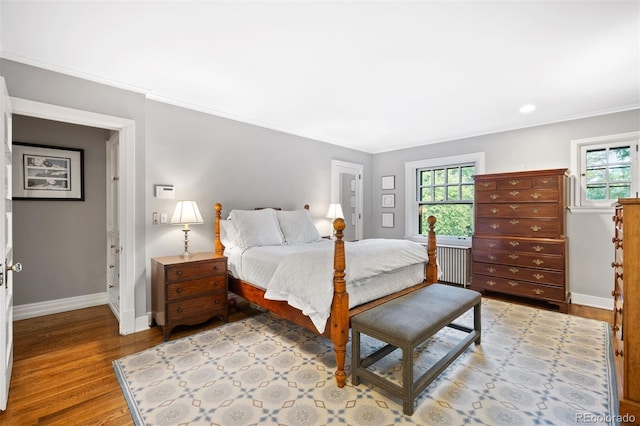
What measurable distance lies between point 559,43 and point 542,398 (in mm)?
2560

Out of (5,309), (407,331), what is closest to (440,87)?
(407,331)

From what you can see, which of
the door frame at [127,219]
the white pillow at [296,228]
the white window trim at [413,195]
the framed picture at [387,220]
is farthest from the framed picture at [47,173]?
the white window trim at [413,195]

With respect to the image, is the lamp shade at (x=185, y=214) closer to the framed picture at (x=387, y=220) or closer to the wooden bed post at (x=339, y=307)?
the wooden bed post at (x=339, y=307)

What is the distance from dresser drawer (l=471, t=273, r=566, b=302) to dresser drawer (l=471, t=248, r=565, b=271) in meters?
0.24

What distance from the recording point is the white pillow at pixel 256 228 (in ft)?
11.0

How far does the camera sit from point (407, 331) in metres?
1.88

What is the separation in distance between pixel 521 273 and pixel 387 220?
8.09 feet

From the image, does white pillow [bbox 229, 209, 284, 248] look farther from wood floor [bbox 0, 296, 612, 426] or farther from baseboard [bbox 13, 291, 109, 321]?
baseboard [bbox 13, 291, 109, 321]

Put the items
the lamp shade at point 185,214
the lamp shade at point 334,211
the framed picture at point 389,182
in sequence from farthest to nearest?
the framed picture at point 389,182
the lamp shade at point 334,211
the lamp shade at point 185,214

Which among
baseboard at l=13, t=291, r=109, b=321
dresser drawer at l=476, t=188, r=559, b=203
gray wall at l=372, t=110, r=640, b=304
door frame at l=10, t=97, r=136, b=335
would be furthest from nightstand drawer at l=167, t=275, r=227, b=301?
gray wall at l=372, t=110, r=640, b=304

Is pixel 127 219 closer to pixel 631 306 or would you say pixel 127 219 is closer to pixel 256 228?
pixel 256 228

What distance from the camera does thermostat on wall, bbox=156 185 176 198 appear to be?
10.6 feet

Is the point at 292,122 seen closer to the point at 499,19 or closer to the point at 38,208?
the point at 499,19

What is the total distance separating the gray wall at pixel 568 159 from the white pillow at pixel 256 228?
3394 millimetres
